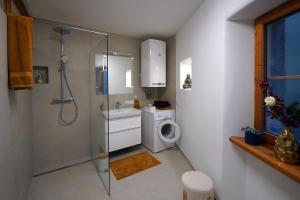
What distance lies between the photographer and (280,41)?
125 cm

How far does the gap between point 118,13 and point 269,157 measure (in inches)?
95.9

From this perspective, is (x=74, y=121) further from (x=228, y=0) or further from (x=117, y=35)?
(x=228, y=0)

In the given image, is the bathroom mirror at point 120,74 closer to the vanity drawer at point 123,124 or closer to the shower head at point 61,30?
the vanity drawer at point 123,124

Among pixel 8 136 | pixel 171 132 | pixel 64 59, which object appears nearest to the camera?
pixel 8 136

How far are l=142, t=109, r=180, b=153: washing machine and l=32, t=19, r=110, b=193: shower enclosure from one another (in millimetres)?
1057

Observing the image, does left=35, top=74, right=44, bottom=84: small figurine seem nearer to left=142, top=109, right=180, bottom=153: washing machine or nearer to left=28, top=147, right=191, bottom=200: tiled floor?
left=28, top=147, right=191, bottom=200: tiled floor

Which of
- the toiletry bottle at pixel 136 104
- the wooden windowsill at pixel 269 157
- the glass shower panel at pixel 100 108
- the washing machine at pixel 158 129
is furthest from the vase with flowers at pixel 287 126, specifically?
the toiletry bottle at pixel 136 104

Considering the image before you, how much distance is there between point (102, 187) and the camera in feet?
6.49

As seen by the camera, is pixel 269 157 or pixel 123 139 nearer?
pixel 269 157

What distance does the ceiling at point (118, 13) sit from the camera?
1.89 m

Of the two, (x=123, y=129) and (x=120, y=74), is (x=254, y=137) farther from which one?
(x=120, y=74)

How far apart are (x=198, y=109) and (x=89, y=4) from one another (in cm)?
207

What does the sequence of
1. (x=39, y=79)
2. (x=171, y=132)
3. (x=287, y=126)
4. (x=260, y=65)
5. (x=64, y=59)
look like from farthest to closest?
(x=171, y=132) → (x=64, y=59) → (x=39, y=79) → (x=260, y=65) → (x=287, y=126)

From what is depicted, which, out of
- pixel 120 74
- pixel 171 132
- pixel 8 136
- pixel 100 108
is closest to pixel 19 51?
pixel 8 136
